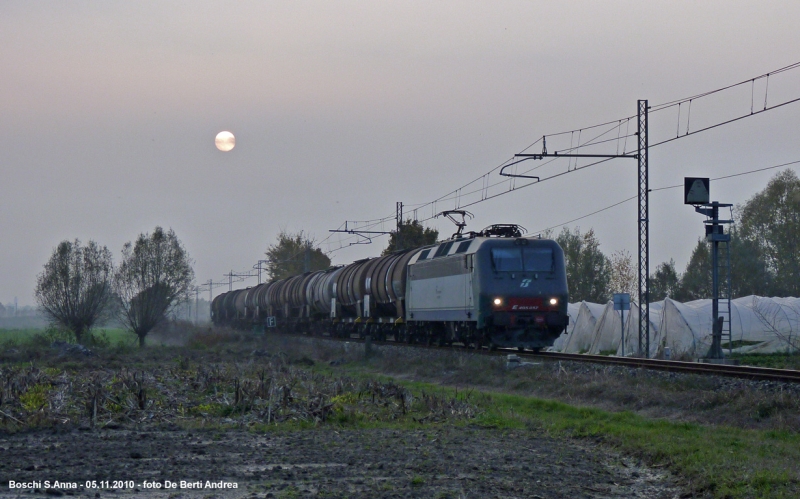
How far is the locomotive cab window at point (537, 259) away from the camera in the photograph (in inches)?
1059

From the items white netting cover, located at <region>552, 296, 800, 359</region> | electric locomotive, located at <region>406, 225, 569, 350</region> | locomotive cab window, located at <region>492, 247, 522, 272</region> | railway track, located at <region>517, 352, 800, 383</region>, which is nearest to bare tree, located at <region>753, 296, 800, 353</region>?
white netting cover, located at <region>552, 296, 800, 359</region>

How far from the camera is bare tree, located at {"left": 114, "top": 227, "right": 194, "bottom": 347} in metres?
52.3

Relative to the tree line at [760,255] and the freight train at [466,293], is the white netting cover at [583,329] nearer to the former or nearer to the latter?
the freight train at [466,293]

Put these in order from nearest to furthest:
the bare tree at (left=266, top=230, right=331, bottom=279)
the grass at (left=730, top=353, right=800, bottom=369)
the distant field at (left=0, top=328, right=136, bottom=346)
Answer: the grass at (left=730, top=353, right=800, bottom=369)
the distant field at (left=0, top=328, right=136, bottom=346)
the bare tree at (left=266, top=230, right=331, bottom=279)

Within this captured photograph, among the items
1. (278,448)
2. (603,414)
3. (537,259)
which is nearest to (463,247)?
(537,259)

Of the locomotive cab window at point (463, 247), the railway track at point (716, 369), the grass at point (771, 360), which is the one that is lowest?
the grass at point (771, 360)

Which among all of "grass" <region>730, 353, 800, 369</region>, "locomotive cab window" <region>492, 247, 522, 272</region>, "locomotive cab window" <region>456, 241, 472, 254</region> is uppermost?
"locomotive cab window" <region>456, 241, 472, 254</region>

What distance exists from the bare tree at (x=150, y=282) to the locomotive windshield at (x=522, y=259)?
31.3m

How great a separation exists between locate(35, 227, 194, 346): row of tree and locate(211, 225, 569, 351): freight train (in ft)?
49.1

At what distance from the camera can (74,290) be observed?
51.6 m

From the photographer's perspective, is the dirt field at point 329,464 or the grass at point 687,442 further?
the grass at point 687,442

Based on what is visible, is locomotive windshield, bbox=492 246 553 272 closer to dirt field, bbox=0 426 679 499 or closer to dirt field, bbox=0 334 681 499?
dirt field, bbox=0 334 681 499

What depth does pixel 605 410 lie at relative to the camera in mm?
15992

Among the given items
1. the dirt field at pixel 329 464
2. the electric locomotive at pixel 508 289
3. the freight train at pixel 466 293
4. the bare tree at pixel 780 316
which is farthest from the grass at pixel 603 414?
the bare tree at pixel 780 316
